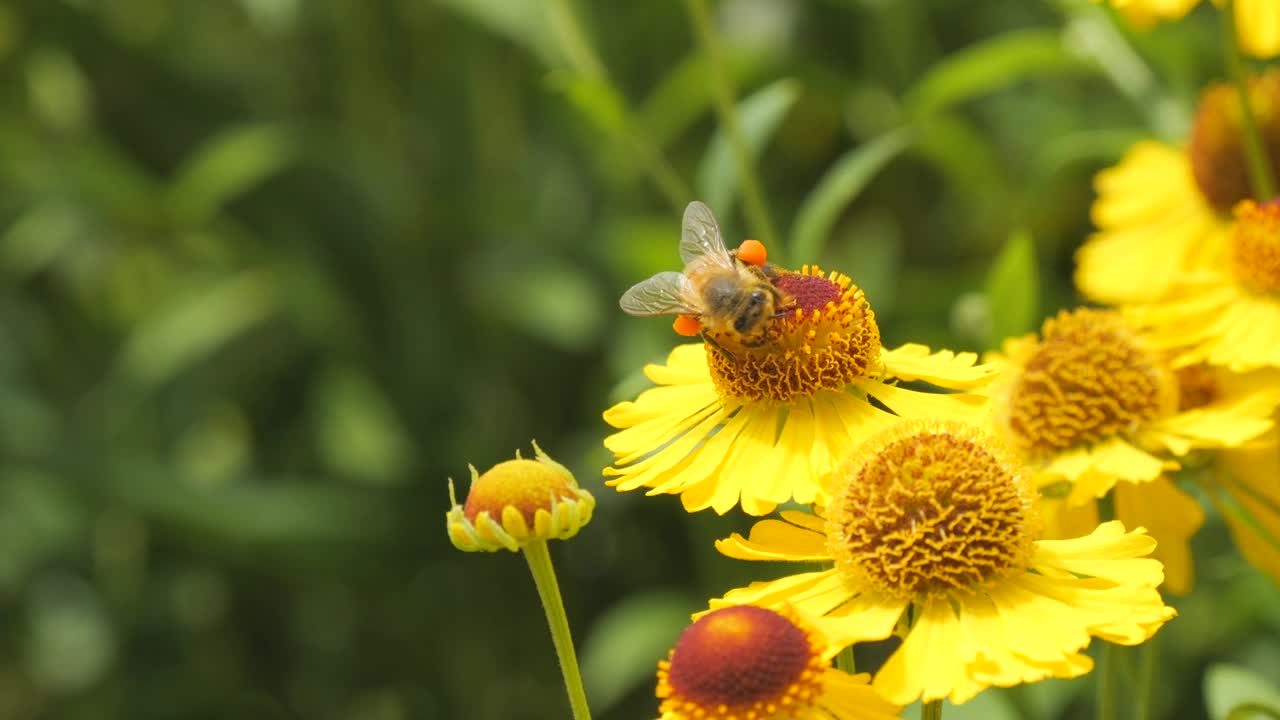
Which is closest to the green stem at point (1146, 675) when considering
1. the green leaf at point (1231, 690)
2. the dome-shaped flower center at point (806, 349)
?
the green leaf at point (1231, 690)

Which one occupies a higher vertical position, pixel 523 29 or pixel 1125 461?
pixel 523 29

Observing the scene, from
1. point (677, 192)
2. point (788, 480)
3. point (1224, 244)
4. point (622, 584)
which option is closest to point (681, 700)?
point (788, 480)

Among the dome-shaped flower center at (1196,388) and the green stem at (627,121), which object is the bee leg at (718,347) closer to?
the dome-shaped flower center at (1196,388)

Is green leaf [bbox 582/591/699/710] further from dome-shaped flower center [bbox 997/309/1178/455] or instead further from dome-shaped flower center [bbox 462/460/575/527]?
dome-shaped flower center [bbox 462/460/575/527]

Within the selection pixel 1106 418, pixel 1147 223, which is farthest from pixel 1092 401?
pixel 1147 223

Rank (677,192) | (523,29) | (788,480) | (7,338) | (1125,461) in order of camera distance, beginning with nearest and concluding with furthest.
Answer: (788,480) < (1125,461) < (677,192) < (523,29) < (7,338)

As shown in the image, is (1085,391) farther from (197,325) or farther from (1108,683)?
(197,325)

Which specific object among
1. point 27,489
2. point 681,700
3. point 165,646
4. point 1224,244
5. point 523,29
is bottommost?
point 681,700

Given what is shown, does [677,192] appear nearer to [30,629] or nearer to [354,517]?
[354,517]
